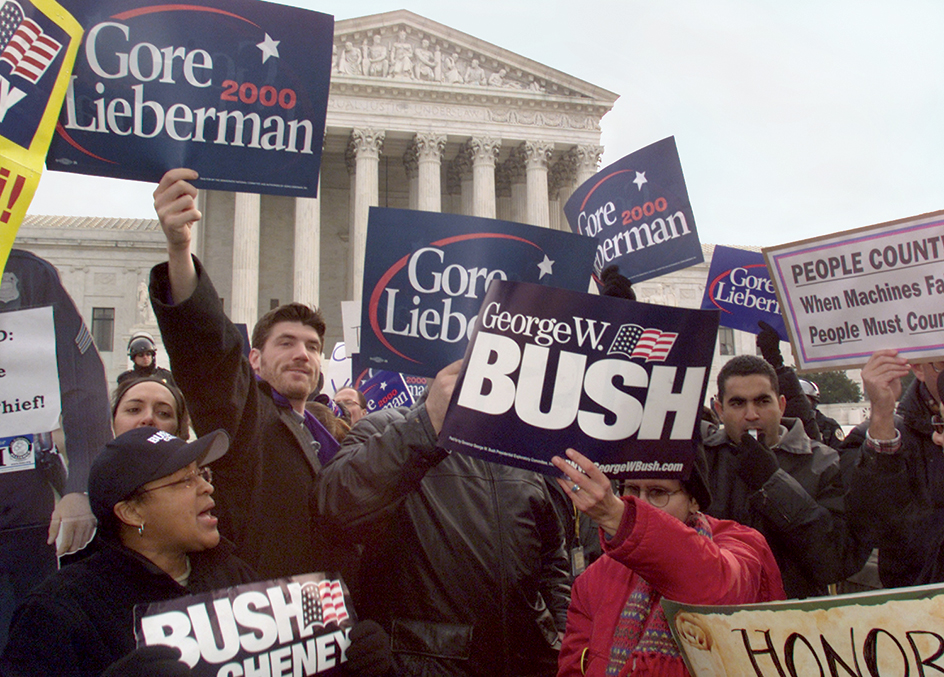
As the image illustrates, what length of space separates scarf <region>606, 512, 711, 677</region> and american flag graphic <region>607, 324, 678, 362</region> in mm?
630

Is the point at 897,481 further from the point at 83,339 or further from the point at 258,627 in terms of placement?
the point at 83,339

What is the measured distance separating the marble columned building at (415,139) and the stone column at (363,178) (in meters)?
0.05

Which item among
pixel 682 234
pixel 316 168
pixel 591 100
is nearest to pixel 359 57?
pixel 591 100

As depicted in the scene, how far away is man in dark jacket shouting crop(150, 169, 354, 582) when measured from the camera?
2600mm

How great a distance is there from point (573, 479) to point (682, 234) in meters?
4.37

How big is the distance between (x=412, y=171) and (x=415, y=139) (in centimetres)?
177

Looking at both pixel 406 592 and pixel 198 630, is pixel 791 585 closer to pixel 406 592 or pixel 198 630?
pixel 406 592

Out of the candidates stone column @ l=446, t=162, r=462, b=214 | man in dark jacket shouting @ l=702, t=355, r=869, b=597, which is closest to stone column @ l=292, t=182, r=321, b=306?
stone column @ l=446, t=162, r=462, b=214

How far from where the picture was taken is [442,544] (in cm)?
302

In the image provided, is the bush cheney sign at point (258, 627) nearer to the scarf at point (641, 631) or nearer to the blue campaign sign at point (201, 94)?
the scarf at point (641, 631)

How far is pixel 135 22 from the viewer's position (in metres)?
3.15

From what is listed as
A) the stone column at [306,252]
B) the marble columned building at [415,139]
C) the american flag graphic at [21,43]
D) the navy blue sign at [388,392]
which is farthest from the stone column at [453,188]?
the american flag graphic at [21,43]

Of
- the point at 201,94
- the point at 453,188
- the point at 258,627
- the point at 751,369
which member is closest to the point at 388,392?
the point at 751,369

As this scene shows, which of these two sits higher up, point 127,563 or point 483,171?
point 483,171
